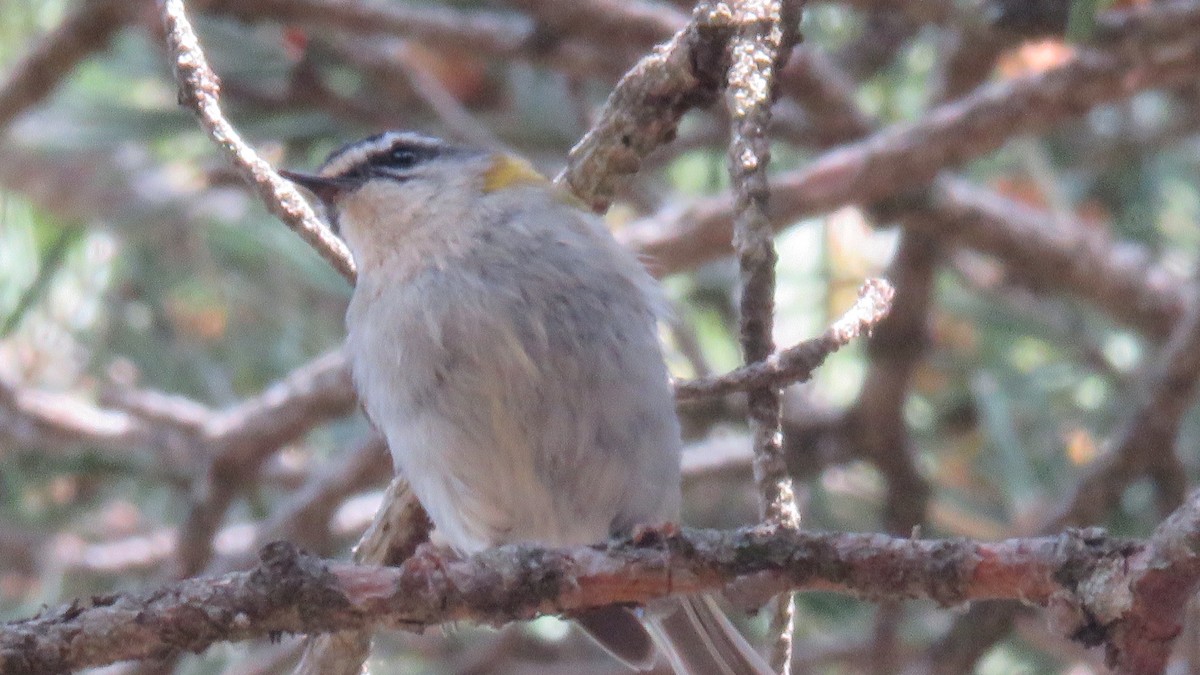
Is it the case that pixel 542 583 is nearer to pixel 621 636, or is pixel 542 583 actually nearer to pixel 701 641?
pixel 621 636

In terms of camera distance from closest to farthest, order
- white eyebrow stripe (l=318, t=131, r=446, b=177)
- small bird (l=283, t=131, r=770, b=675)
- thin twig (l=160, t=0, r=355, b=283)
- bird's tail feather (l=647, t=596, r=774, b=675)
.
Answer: thin twig (l=160, t=0, r=355, b=283) < small bird (l=283, t=131, r=770, b=675) < bird's tail feather (l=647, t=596, r=774, b=675) < white eyebrow stripe (l=318, t=131, r=446, b=177)

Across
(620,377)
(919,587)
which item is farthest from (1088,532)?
(620,377)

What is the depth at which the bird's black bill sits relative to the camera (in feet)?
10.1

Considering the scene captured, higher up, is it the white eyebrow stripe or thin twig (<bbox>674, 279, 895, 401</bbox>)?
the white eyebrow stripe

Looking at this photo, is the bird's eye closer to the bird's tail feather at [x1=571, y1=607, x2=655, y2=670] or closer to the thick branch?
the bird's tail feather at [x1=571, y1=607, x2=655, y2=670]

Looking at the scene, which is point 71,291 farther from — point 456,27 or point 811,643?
point 811,643

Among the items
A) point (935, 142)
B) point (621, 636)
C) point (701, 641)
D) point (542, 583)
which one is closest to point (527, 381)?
point (621, 636)

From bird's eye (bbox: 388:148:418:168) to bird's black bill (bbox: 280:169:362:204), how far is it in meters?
0.14

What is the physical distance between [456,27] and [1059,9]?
1.70m

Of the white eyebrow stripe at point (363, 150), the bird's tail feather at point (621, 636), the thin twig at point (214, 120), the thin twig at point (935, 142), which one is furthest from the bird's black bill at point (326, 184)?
the bird's tail feather at point (621, 636)

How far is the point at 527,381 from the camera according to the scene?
2611mm

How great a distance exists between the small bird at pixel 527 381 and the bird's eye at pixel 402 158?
267 mm

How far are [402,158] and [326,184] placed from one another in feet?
0.72

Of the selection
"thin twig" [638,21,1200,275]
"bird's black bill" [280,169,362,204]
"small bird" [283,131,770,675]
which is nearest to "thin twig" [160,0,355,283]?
"small bird" [283,131,770,675]
